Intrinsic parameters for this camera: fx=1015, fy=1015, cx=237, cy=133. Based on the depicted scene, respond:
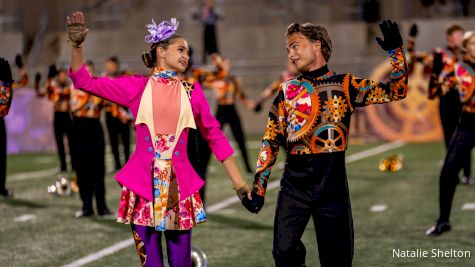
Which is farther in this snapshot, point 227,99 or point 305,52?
point 227,99

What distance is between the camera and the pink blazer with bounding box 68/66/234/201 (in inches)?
223

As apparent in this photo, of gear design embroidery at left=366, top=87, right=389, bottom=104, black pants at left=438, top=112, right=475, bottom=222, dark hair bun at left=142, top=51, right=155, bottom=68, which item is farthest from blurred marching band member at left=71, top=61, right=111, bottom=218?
gear design embroidery at left=366, top=87, right=389, bottom=104

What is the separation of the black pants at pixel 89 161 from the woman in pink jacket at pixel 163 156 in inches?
224

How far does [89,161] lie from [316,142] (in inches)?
239

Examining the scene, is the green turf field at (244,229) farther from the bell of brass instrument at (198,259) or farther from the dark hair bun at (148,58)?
the dark hair bun at (148,58)

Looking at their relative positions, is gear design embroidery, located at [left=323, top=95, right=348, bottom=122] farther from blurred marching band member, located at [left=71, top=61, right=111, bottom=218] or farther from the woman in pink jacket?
blurred marching band member, located at [left=71, top=61, right=111, bottom=218]

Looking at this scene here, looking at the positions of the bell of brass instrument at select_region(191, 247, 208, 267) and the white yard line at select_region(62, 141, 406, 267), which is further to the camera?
the white yard line at select_region(62, 141, 406, 267)

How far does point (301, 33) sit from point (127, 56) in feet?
74.4

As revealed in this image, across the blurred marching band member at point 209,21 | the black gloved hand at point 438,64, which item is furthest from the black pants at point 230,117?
the blurred marching band member at point 209,21

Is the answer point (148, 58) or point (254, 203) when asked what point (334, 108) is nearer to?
point (254, 203)

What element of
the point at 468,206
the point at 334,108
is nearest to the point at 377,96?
the point at 334,108

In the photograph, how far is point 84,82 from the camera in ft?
18.1

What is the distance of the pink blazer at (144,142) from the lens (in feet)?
18.6

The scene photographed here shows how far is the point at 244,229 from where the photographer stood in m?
10.3
